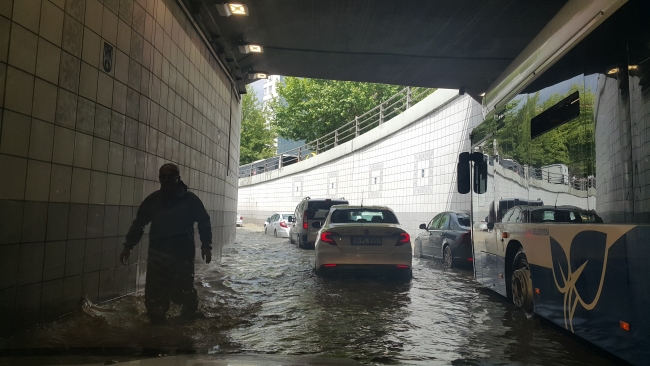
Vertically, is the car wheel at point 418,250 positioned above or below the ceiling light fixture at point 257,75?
below

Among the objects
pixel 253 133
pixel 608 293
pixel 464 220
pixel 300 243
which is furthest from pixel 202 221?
pixel 253 133

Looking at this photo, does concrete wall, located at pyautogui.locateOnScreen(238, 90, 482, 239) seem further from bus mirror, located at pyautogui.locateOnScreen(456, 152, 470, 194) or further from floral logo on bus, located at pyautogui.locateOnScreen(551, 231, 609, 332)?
floral logo on bus, located at pyautogui.locateOnScreen(551, 231, 609, 332)

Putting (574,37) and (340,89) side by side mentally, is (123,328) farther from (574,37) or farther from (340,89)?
(340,89)

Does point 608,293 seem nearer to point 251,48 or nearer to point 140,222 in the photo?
point 140,222

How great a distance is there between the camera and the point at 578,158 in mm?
4461

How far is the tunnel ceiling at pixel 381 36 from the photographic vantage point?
959 cm

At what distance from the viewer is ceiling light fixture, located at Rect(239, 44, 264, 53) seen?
40.5 ft

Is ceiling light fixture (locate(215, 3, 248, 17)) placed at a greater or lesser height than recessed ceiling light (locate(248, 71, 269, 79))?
lesser

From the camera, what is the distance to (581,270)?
451 cm

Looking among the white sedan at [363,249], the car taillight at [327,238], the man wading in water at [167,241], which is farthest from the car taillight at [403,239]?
the man wading in water at [167,241]

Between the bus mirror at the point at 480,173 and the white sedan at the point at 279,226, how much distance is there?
55.3 ft

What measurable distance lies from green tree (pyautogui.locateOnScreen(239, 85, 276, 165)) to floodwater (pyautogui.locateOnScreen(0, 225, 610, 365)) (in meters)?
42.5

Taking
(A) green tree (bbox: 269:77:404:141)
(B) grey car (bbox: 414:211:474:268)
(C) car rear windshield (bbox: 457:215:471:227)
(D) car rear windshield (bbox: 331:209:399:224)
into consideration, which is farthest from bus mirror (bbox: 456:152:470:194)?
(A) green tree (bbox: 269:77:404:141)

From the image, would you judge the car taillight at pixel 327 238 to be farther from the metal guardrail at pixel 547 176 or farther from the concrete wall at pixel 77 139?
the metal guardrail at pixel 547 176
